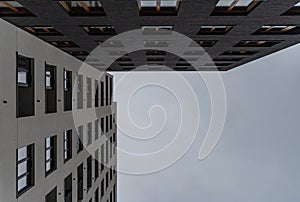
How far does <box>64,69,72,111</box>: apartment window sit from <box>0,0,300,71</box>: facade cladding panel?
11.3 feet

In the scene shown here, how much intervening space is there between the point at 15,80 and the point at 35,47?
10.5ft

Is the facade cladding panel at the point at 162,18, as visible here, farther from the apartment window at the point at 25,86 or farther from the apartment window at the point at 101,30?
the apartment window at the point at 25,86

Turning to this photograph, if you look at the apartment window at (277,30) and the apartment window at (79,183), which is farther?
the apartment window at (79,183)

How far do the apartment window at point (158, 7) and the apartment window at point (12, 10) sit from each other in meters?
4.89

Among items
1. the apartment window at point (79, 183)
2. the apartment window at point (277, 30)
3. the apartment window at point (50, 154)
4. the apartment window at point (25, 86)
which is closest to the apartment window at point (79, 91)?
the apartment window at point (79, 183)

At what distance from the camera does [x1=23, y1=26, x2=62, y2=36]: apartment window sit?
1753cm

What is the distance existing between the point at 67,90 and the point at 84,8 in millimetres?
8649

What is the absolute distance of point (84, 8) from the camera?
15094 millimetres

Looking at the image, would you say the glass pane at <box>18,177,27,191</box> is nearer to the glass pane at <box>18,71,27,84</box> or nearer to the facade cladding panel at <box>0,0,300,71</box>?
the glass pane at <box>18,71,27,84</box>

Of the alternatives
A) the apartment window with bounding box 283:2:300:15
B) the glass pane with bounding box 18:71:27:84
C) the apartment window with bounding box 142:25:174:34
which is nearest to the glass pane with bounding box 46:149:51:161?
Result: the glass pane with bounding box 18:71:27:84

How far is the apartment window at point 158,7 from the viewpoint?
14812 mm

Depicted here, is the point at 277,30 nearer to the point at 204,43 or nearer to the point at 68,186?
the point at 204,43

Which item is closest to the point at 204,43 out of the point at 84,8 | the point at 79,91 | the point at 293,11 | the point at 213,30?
the point at 213,30

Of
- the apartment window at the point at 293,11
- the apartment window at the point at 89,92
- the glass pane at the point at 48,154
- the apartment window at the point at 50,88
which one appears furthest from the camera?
the apartment window at the point at 89,92
